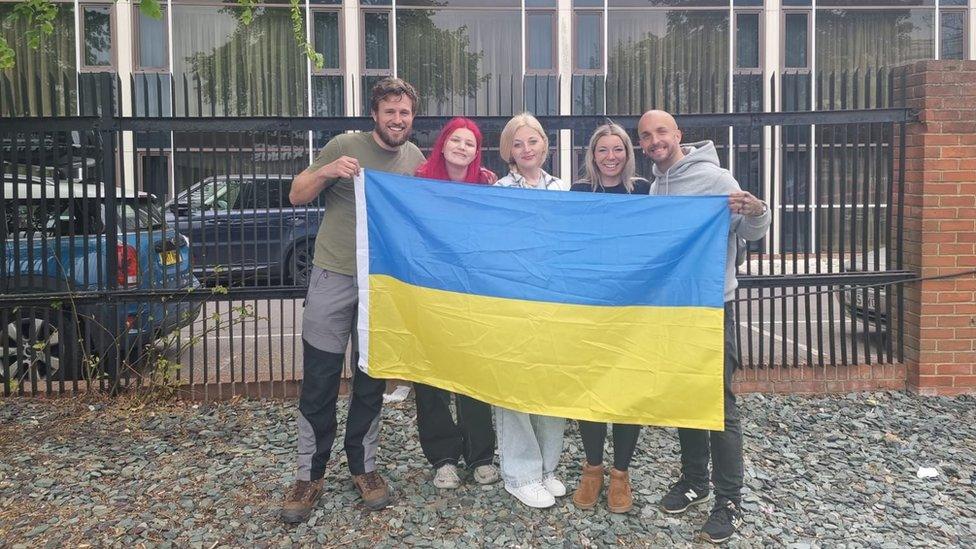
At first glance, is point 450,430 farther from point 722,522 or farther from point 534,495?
point 722,522

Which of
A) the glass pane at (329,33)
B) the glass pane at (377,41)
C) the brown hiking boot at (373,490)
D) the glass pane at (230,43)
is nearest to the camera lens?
the brown hiking boot at (373,490)

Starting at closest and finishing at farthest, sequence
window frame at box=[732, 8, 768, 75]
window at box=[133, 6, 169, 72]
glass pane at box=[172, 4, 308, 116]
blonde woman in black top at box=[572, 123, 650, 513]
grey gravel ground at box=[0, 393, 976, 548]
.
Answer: grey gravel ground at box=[0, 393, 976, 548] < blonde woman in black top at box=[572, 123, 650, 513] < window at box=[133, 6, 169, 72] < glass pane at box=[172, 4, 308, 116] < window frame at box=[732, 8, 768, 75]

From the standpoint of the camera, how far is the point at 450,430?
13.8ft

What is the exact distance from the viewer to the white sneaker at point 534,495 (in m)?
3.82

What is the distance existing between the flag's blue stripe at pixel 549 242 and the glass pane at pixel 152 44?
47.8ft

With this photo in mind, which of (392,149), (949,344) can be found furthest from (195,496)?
(949,344)

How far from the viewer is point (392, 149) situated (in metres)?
3.88

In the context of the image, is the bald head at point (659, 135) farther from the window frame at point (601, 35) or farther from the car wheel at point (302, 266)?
the window frame at point (601, 35)

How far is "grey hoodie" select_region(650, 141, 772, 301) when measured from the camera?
3.58 metres

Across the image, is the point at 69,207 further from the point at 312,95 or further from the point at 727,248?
the point at 312,95

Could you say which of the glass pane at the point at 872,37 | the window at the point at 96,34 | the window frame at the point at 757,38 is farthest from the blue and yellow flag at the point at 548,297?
the glass pane at the point at 872,37

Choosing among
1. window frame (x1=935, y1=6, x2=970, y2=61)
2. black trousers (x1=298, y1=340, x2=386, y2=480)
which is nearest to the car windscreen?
black trousers (x1=298, y1=340, x2=386, y2=480)

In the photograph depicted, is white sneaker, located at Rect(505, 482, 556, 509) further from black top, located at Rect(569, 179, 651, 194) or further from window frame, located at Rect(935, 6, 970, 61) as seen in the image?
window frame, located at Rect(935, 6, 970, 61)

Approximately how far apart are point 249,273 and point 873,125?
495 cm
